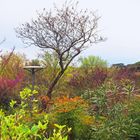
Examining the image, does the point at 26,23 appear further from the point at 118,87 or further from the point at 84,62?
the point at 118,87

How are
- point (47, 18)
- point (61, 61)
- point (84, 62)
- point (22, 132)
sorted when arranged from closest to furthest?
point (22, 132), point (61, 61), point (47, 18), point (84, 62)

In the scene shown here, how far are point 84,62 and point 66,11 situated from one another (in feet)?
28.8

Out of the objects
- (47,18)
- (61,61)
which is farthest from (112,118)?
(47,18)

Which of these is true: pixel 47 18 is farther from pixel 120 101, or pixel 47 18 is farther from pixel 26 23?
pixel 120 101

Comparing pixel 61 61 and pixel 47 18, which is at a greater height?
pixel 47 18

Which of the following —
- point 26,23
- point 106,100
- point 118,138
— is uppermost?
point 26,23

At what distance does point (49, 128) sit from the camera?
31.9ft

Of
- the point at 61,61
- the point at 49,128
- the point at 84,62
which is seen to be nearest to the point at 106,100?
the point at 49,128

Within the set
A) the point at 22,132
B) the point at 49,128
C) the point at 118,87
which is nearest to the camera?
the point at 22,132

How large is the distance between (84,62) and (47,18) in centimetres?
953

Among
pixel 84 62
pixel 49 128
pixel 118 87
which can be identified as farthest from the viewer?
pixel 84 62

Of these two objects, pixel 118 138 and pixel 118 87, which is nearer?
pixel 118 138

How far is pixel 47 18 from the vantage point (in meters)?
32.0

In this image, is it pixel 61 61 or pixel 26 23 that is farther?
pixel 26 23
